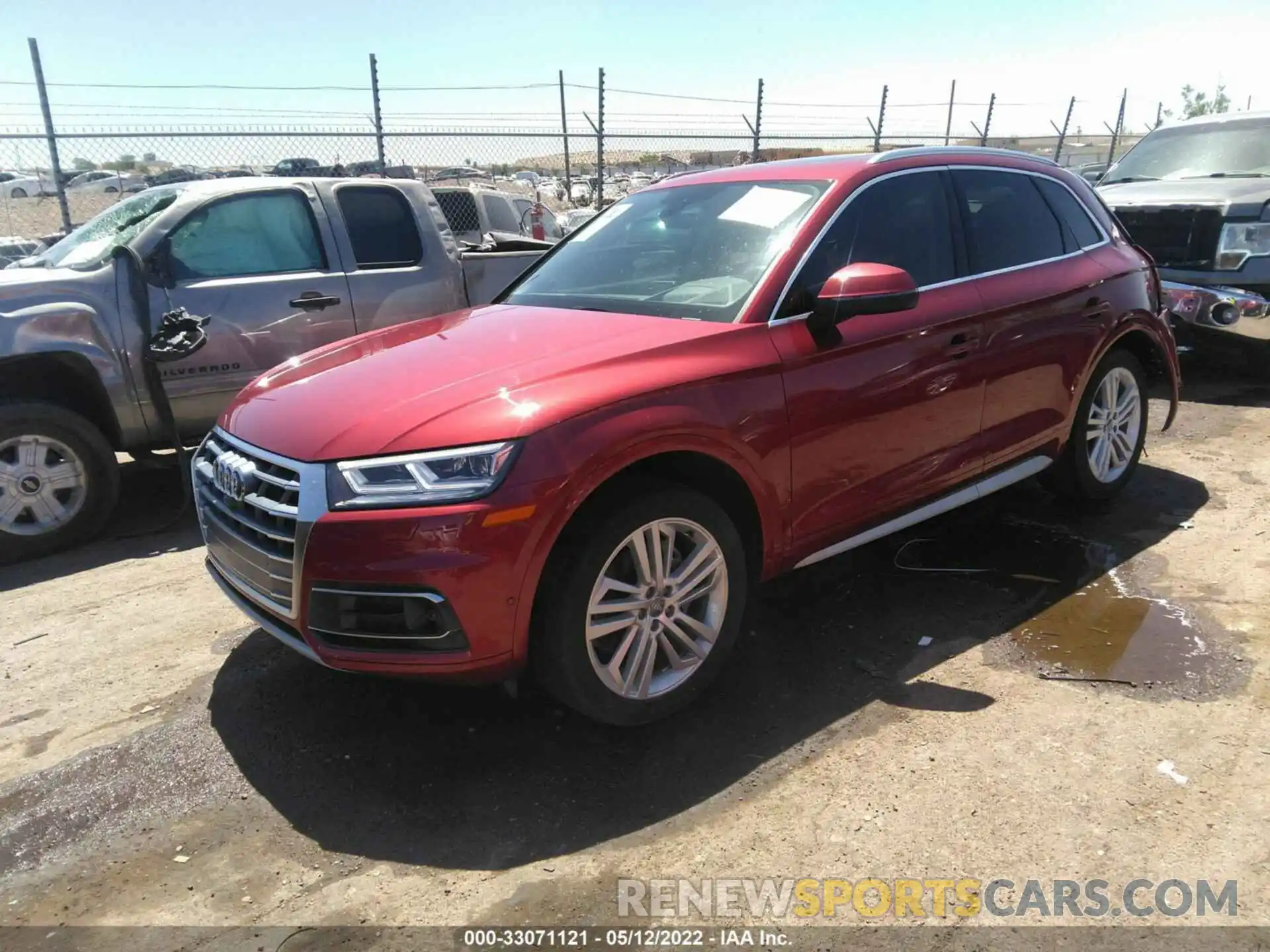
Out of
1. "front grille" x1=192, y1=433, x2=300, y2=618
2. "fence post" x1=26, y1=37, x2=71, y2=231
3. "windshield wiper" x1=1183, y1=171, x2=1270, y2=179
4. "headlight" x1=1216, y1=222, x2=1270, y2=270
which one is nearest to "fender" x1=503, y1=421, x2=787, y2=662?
"front grille" x1=192, y1=433, x2=300, y2=618

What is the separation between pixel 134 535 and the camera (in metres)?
5.05

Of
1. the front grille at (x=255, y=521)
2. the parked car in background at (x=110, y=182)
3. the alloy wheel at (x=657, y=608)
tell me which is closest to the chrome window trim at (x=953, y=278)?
the alloy wheel at (x=657, y=608)

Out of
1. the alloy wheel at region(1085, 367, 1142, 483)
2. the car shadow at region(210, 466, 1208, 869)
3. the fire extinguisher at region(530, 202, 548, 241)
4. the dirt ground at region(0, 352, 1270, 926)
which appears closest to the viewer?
the dirt ground at region(0, 352, 1270, 926)

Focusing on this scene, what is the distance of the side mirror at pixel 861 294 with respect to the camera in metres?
3.07

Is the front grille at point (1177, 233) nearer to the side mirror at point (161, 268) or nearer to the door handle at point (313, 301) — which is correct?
the door handle at point (313, 301)

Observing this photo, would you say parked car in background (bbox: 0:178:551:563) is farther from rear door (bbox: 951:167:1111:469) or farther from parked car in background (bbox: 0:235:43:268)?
parked car in background (bbox: 0:235:43:268)

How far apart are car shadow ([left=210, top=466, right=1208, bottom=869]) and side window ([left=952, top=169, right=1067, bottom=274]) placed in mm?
1426

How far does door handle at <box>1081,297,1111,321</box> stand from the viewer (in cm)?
428

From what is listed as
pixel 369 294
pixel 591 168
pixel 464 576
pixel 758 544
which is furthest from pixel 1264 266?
pixel 591 168

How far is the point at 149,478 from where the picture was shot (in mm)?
6109

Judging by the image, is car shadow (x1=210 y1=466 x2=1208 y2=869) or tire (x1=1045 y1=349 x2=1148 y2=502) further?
tire (x1=1045 y1=349 x2=1148 y2=502)

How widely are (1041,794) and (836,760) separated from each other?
583mm

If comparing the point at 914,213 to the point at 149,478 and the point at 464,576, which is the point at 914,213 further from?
the point at 149,478

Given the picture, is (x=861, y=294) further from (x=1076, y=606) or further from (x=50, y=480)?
(x=50, y=480)
